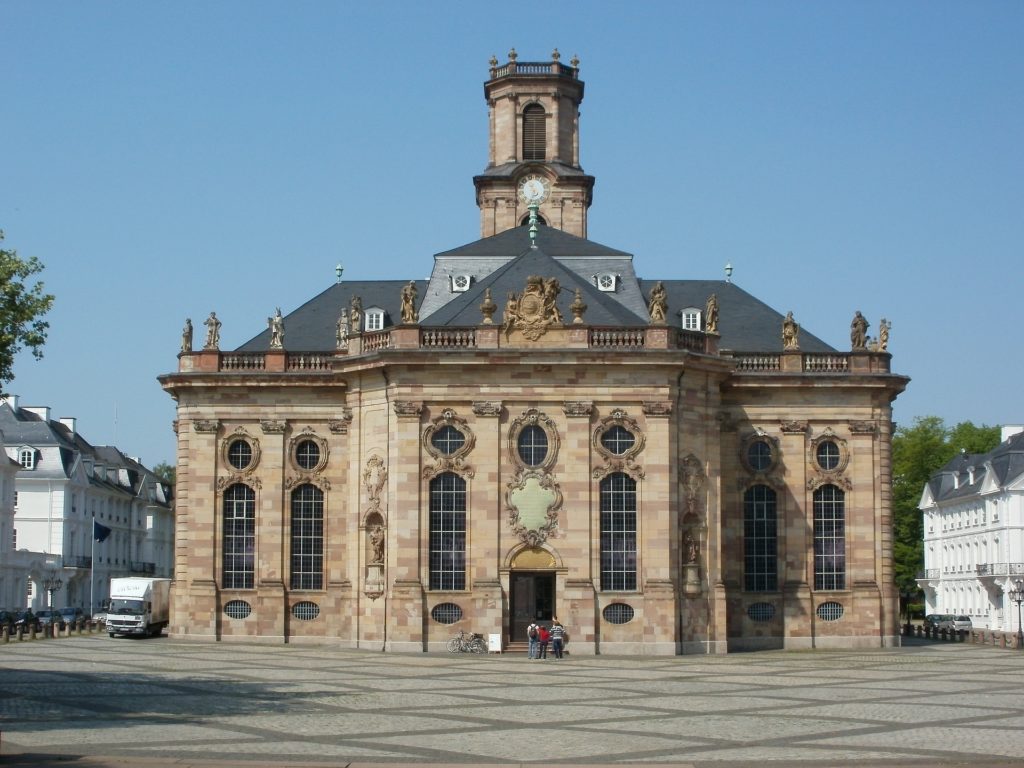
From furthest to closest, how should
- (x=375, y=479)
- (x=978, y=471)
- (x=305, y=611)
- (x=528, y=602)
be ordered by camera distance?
1. (x=978, y=471)
2. (x=305, y=611)
3. (x=375, y=479)
4. (x=528, y=602)

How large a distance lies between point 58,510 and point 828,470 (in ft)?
199

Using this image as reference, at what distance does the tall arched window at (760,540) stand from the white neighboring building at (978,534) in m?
35.6

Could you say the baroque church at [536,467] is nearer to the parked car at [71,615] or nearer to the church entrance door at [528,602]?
the church entrance door at [528,602]

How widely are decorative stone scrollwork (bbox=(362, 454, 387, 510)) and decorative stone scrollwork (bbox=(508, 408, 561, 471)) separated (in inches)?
190

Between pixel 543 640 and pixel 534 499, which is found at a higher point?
pixel 534 499

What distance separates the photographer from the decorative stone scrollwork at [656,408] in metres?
56.6

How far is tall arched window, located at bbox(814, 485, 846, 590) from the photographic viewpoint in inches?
2457

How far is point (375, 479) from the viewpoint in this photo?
58250 millimetres

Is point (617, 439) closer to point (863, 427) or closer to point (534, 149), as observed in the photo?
point (863, 427)

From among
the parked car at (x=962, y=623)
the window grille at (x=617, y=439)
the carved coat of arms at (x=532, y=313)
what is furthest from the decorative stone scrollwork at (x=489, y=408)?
the parked car at (x=962, y=623)

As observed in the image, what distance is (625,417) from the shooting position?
56.8 meters

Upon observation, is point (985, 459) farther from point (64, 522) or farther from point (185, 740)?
point (185, 740)

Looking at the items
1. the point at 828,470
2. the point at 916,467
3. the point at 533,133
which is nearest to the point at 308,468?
the point at 828,470

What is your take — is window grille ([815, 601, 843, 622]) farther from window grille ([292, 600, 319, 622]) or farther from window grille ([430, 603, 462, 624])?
window grille ([292, 600, 319, 622])
